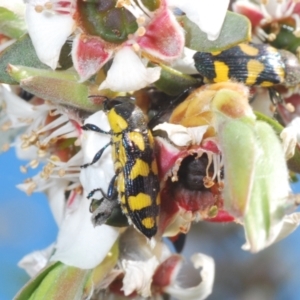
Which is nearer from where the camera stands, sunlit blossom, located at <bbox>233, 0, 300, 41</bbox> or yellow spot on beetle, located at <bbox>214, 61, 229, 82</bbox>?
yellow spot on beetle, located at <bbox>214, 61, 229, 82</bbox>

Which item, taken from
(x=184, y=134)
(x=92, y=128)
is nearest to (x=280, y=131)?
(x=184, y=134)

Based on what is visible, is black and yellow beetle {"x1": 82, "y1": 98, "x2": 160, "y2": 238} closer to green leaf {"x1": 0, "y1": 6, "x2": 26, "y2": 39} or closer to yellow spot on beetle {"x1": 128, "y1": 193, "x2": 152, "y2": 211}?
yellow spot on beetle {"x1": 128, "y1": 193, "x2": 152, "y2": 211}

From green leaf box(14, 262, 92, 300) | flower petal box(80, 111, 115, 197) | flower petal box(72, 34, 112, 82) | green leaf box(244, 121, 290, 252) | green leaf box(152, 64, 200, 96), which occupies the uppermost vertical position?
flower petal box(72, 34, 112, 82)

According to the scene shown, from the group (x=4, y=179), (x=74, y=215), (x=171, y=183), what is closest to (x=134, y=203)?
(x=171, y=183)

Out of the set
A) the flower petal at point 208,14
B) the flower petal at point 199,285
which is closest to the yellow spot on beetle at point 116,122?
the flower petal at point 208,14

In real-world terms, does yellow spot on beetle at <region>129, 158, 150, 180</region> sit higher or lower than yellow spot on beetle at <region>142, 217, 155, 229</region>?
higher

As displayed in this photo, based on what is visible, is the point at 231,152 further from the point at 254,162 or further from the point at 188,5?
the point at 188,5

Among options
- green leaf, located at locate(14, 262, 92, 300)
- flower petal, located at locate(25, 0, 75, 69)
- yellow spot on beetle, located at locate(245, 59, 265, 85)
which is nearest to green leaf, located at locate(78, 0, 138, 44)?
flower petal, located at locate(25, 0, 75, 69)

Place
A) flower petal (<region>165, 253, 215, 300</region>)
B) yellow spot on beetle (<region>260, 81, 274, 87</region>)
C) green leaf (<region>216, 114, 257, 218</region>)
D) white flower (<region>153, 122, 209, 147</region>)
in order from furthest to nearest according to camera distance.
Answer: flower petal (<region>165, 253, 215, 300</region>) < yellow spot on beetle (<region>260, 81, 274, 87</region>) < white flower (<region>153, 122, 209, 147</region>) < green leaf (<region>216, 114, 257, 218</region>)
